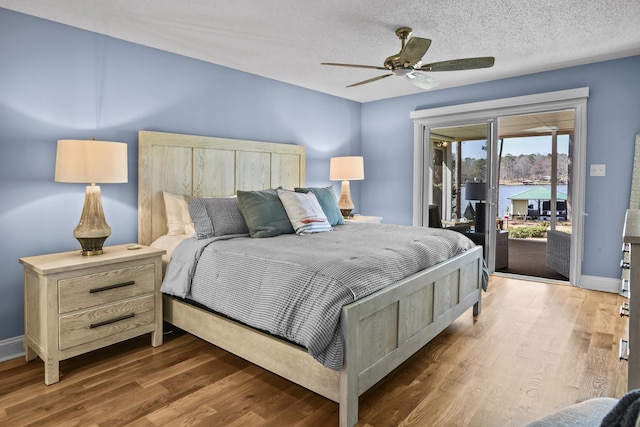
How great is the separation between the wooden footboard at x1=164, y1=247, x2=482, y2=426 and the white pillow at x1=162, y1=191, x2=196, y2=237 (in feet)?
2.04

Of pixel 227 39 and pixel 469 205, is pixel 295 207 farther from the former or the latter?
pixel 469 205

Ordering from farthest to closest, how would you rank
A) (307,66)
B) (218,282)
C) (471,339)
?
(307,66), (471,339), (218,282)

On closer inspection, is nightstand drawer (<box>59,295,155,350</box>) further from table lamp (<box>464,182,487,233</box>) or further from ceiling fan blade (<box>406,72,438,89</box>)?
table lamp (<box>464,182,487,233</box>)

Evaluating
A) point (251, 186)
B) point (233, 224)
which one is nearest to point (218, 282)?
point (233, 224)

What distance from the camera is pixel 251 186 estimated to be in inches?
160

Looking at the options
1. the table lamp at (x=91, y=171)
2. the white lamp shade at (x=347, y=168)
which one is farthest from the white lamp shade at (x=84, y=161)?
the white lamp shade at (x=347, y=168)

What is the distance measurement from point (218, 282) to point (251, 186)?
5.91ft

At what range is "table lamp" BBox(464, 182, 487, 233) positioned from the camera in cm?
491

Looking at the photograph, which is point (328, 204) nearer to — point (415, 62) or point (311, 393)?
point (415, 62)

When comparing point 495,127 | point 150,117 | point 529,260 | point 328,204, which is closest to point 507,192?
point 529,260

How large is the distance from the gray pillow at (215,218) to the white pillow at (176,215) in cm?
30

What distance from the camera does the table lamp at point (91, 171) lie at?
244 centimetres

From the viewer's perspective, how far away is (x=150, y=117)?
3318 millimetres

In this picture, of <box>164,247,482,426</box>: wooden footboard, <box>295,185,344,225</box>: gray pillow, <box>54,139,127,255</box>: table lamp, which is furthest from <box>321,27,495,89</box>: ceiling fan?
<box>54,139,127,255</box>: table lamp
